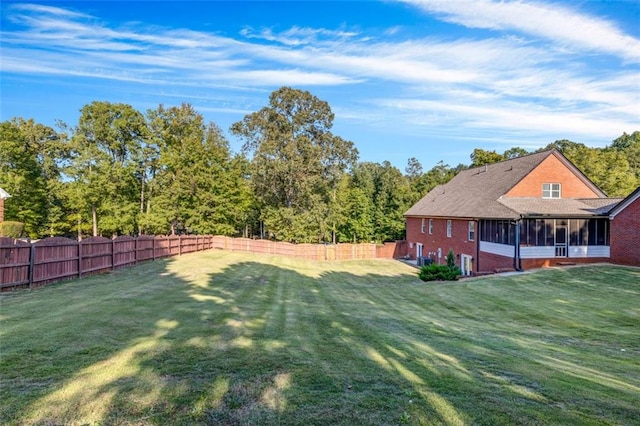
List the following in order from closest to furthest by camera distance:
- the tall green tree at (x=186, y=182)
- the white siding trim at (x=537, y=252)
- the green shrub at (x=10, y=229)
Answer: the white siding trim at (x=537, y=252) < the green shrub at (x=10, y=229) < the tall green tree at (x=186, y=182)

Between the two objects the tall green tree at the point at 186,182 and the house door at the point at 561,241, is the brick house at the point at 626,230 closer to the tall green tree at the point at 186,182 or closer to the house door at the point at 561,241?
the house door at the point at 561,241

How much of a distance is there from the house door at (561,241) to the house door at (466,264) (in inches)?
229

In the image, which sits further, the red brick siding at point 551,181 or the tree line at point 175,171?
the tree line at point 175,171

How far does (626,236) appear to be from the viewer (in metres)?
21.2

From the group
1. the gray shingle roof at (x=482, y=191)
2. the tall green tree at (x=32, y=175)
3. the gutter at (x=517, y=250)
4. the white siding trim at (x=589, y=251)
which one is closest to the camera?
the gutter at (x=517, y=250)

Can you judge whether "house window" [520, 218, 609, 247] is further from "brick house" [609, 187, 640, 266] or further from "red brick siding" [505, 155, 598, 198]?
"red brick siding" [505, 155, 598, 198]

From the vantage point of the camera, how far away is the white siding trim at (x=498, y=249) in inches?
893

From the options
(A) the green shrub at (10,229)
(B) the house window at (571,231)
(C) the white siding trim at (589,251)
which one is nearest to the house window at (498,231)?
(B) the house window at (571,231)

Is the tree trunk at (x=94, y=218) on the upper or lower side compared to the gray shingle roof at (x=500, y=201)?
lower

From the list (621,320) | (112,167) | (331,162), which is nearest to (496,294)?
(621,320)

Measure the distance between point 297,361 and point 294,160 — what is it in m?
35.6

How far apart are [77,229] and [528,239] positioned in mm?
43441

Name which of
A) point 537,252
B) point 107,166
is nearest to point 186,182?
point 107,166

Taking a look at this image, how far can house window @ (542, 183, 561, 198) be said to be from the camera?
26203 mm
